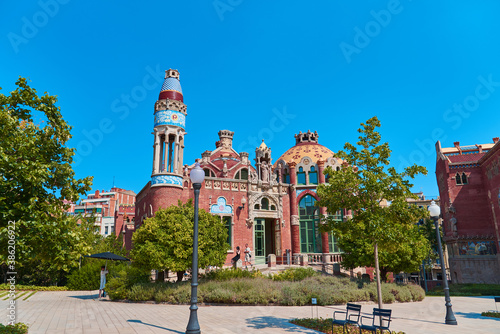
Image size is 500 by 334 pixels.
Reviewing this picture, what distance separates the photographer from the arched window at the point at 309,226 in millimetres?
29938

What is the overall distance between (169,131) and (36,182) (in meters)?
18.0

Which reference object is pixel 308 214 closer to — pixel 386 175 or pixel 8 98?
pixel 386 175

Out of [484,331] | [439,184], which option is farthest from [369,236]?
[439,184]

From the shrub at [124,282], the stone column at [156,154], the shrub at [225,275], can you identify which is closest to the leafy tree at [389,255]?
the shrub at [225,275]

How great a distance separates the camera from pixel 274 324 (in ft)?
35.7

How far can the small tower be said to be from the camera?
30.5m

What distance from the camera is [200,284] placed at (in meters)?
17.1

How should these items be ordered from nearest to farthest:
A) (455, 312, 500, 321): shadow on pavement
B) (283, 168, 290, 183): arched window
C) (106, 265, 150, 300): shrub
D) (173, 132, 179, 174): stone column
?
(455, 312, 500, 321): shadow on pavement → (106, 265, 150, 300): shrub → (173, 132, 179, 174): stone column → (283, 168, 290, 183): arched window

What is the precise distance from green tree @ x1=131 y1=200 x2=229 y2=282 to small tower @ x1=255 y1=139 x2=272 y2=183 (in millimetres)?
12449

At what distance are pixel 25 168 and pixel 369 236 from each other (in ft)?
32.1

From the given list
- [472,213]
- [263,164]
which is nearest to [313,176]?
[263,164]

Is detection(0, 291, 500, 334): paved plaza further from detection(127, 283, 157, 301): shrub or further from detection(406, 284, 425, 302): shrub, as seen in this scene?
detection(406, 284, 425, 302): shrub

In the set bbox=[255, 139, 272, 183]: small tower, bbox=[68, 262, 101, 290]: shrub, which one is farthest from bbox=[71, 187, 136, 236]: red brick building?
bbox=[255, 139, 272, 183]: small tower

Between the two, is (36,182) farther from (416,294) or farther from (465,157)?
(465,157)
